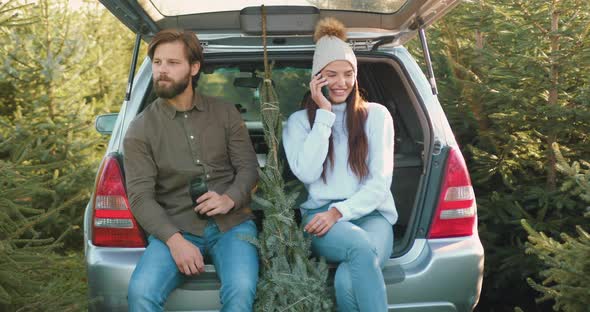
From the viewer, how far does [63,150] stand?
656cm

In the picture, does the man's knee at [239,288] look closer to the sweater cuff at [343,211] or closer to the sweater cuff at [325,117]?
the sweater cuff at [343,211]

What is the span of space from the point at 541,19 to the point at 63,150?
405 cm

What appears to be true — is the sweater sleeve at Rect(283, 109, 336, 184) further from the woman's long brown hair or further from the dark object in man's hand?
the dark object in man's hand

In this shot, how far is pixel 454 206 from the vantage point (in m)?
3.32

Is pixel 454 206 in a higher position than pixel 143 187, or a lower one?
lower

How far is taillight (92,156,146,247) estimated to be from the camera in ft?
10.6

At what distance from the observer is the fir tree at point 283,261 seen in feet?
9.84

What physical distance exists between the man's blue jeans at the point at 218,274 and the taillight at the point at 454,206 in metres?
0.81

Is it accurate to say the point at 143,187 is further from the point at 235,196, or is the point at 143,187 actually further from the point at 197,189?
the point at 235,196

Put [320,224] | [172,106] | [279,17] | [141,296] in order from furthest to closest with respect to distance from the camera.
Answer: [279,17] → [172,106] → [320,224] → [141,296]

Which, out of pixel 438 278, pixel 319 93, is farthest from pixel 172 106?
pixel 438 278

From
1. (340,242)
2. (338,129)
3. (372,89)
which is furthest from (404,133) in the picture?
(340,242)

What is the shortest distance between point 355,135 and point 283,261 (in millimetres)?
679

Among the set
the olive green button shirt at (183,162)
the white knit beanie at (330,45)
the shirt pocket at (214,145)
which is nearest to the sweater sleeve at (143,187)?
the olive green button shirt at (183,162)
